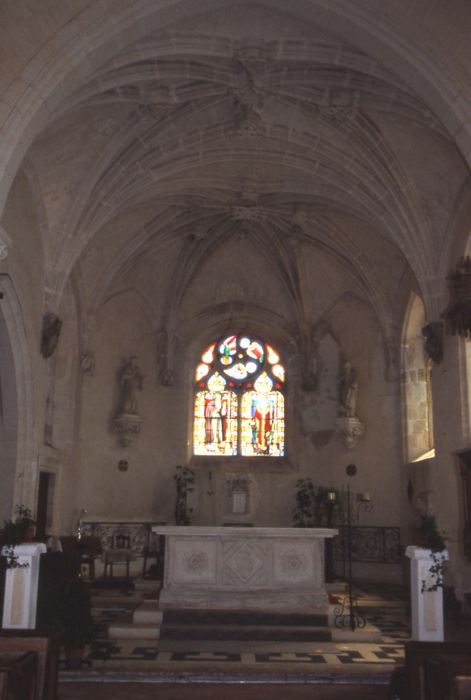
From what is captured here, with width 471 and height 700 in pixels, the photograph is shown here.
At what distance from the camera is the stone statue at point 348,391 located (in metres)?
17.3

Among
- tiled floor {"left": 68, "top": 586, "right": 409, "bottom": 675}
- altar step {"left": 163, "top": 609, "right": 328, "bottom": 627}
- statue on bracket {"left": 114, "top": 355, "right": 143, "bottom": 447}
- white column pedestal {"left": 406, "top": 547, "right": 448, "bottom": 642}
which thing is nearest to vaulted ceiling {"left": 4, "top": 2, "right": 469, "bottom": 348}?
statue on bracket {"left": 114, "top": 355, "right": 143, "bottom": 447}

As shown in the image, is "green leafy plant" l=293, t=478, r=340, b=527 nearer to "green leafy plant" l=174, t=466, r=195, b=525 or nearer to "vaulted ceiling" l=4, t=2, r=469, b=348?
"green leafy plant" l=174, t=466, r=195, b=525

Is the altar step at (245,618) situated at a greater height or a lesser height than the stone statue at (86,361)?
lesser

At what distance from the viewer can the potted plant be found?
7.68 m

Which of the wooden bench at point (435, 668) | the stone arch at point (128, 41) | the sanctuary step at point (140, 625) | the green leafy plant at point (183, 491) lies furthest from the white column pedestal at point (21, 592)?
the green leafy plant at point (183, 491)

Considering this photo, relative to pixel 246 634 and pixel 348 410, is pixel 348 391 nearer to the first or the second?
pixel 348 410

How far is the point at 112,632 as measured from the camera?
31.7ft

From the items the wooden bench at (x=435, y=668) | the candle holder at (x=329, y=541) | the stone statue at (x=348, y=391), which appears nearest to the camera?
the wooden bench at (x=435, y=668)

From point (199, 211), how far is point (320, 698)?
11604 millimetres

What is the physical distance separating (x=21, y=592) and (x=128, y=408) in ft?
30.4

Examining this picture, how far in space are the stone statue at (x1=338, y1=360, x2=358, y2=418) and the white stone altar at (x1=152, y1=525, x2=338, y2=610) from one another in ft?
21.3

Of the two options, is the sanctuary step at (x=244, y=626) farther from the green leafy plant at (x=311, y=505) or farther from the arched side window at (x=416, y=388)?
the arched side window at (x=416, y=388)

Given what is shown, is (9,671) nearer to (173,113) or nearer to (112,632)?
(112,632)

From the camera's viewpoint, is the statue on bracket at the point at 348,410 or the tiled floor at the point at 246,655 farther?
the statue on bracket at the point at 348,410
